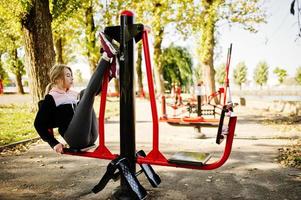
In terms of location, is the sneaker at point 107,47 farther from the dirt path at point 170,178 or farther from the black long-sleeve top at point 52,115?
the dirt path at point 170,178

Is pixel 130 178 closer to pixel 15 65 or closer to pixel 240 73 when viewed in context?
pixel 15 65

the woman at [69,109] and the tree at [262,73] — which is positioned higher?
the tree at [262,73]

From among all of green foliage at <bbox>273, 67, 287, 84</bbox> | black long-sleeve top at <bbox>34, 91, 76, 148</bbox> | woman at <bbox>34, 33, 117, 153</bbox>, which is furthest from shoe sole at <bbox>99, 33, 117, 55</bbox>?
green foliage at <bbox>273, 67, 287, 84</bbox>

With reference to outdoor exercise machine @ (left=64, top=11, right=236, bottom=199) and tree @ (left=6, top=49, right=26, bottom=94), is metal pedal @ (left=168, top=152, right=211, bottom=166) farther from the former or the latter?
tree @ (left=6, top=49, right=26, bottom=94)

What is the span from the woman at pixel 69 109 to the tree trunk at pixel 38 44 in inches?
283

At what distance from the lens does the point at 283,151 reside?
6324mm

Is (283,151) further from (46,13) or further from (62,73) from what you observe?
(46,13)

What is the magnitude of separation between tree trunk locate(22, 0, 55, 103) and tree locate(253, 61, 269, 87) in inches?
4412

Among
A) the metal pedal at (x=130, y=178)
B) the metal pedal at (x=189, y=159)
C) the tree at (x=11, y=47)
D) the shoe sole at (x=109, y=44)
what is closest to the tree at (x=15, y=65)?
the tree at (x=11, y=47)

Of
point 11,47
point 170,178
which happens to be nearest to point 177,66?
point 11,47

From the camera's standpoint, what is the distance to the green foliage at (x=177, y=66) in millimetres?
32188

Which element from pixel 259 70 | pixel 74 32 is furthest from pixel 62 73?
pixel 259 70

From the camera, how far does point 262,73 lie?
112 m

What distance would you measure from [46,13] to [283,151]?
332 inches
